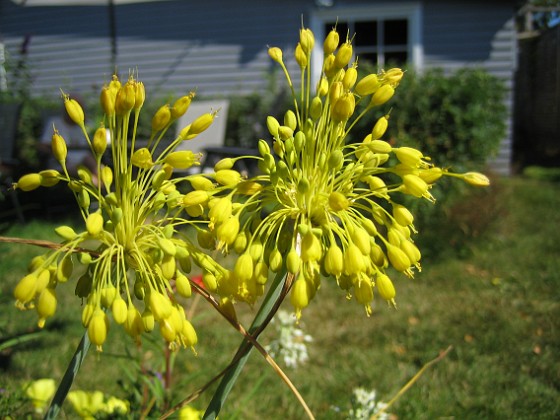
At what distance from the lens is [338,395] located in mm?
2768

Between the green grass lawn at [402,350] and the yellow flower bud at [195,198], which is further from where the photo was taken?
the green grass lawn at [402,350]

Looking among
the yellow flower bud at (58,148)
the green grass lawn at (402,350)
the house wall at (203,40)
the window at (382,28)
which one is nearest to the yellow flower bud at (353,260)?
the yellow flower bud at (58,148)

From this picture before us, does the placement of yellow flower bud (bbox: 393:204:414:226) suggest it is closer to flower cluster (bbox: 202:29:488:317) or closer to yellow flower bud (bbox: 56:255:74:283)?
flower cluster (bbox: 202:29:488:317)

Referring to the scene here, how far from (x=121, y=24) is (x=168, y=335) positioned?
1040 centimetres

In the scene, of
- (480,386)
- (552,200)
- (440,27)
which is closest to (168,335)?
(480,386)

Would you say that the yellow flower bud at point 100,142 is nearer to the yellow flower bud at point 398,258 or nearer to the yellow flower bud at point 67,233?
the yellow flower bud at point 67,233

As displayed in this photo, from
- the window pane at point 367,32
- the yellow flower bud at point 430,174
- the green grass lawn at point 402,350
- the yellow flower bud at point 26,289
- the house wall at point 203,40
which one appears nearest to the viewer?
the yellow flower bud at point 26,289

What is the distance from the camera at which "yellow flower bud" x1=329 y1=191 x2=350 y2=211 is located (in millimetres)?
766

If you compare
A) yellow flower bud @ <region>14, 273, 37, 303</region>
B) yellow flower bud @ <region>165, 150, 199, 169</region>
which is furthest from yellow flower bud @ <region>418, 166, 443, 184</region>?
yellow flower bud @ <region>14, 273, 37, 303</region>

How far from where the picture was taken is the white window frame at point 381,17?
8.96 metres

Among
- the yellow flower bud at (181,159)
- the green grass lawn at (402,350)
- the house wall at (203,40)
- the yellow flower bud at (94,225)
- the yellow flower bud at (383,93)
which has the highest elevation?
the house wall at (203,40)

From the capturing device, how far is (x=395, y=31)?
948cm

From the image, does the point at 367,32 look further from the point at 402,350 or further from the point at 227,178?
the point at 227,178

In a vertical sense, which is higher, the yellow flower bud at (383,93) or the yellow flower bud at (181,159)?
the yellow flower bud at (383,93)
